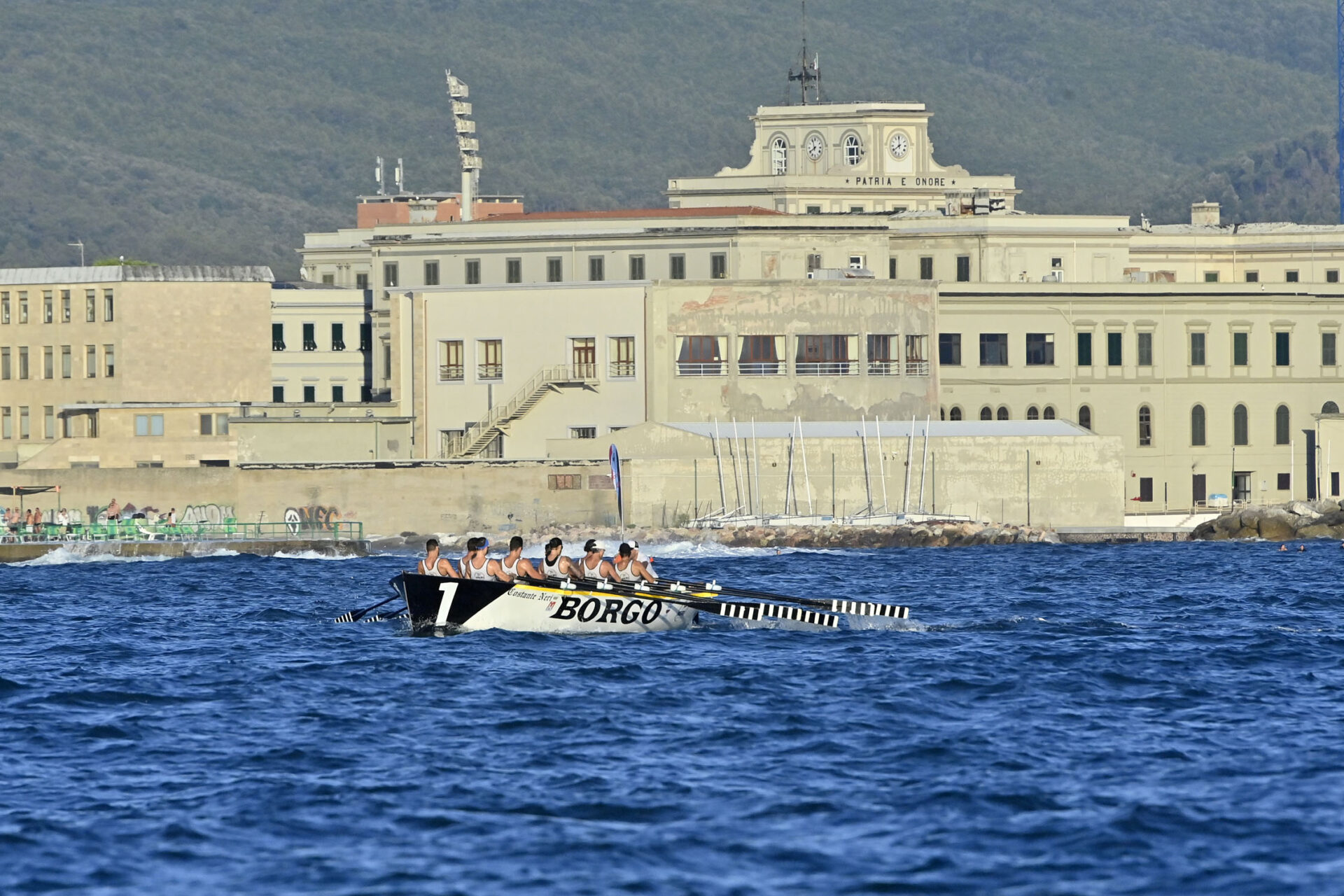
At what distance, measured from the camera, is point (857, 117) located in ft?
443

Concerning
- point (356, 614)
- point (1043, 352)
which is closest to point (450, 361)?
point (1043, 352)

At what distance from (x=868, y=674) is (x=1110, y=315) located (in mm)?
62784

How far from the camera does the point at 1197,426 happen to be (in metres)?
105

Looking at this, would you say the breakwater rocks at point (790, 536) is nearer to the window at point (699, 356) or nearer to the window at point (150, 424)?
the window at point (699, 356)

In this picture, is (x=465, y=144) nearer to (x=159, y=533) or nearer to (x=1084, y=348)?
(x=1084, y=348)

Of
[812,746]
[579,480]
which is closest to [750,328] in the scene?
[579,480]

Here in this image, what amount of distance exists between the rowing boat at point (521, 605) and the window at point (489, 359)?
49.5 meters

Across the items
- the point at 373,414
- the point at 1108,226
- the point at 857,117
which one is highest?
the point at 857,117

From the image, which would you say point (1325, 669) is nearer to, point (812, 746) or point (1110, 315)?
point (812, 746)

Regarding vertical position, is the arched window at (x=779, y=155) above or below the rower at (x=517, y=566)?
above

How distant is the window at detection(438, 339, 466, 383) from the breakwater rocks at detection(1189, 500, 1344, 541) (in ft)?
93.3

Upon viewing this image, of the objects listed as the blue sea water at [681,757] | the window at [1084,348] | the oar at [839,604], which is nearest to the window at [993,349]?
the window at [1084,348]

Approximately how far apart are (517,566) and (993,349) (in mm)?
56118

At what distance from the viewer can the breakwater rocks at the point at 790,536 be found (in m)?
89.2
